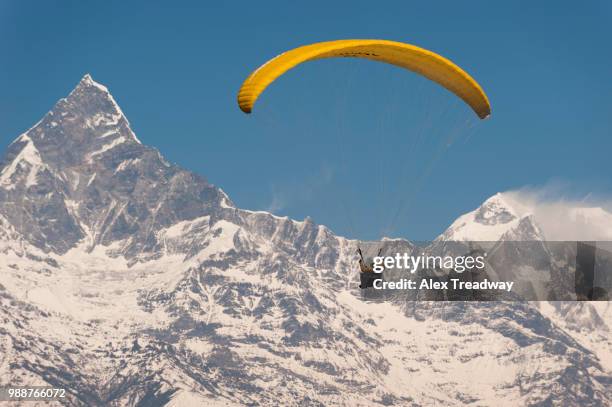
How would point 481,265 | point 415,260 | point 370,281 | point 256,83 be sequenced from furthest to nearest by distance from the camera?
point 481,265, point 415,260, point 370,281, point 256,83

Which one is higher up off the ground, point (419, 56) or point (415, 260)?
point (419, 56)

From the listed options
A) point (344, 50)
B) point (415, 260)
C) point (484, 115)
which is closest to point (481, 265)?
point (415, 260)

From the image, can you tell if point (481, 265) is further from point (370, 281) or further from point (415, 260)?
point (370, 281)

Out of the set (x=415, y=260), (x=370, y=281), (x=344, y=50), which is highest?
(x=344, y=50)

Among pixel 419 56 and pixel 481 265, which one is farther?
pixel 481 265

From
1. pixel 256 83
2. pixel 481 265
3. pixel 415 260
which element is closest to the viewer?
pixel 256 83

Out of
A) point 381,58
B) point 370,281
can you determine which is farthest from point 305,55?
point 370,281
